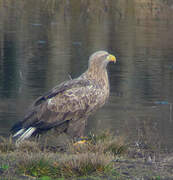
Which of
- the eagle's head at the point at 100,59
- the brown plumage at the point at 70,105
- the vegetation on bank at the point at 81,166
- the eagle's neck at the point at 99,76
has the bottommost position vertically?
the vegetation on bank at the point at 81,166

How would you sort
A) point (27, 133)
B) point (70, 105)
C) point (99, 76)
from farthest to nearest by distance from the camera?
Result: point (99, 76)
point (70, 105)
point (27, 133)

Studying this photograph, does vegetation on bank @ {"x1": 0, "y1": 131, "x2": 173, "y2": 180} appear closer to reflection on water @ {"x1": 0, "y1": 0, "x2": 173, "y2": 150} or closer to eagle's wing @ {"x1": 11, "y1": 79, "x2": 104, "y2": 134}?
eagle's wing @ {"x1": 11, "y1": 79, "x2": 104, "y2": 134}

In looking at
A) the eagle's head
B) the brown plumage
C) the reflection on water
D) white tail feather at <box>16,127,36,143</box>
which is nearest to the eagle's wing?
the brown plumage

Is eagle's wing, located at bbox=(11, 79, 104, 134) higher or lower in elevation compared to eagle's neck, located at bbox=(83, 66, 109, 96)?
lower

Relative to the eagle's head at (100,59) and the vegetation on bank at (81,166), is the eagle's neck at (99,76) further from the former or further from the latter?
the vegetation on bank at (81,166)

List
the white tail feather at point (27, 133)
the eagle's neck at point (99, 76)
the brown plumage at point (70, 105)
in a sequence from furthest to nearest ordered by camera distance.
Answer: the eagle's neck at point (99, 76), the brown plumage at point (70, 105), the white tail feather at point (27, 133)

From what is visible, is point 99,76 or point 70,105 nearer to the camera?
point 70,105

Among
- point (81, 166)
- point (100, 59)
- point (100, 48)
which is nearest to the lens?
point (81, 166)

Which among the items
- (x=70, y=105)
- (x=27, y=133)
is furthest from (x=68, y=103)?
(x=27, y=133)

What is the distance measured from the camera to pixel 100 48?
1927cm

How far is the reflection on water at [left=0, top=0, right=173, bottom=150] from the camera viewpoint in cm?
1177

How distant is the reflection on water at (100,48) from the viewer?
38.6 ft

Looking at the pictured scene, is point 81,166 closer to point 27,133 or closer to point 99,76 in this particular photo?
point 27,133

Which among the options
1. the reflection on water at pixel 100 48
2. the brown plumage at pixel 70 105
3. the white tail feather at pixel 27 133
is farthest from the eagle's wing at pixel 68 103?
the reflection on water at pixel 100 48
